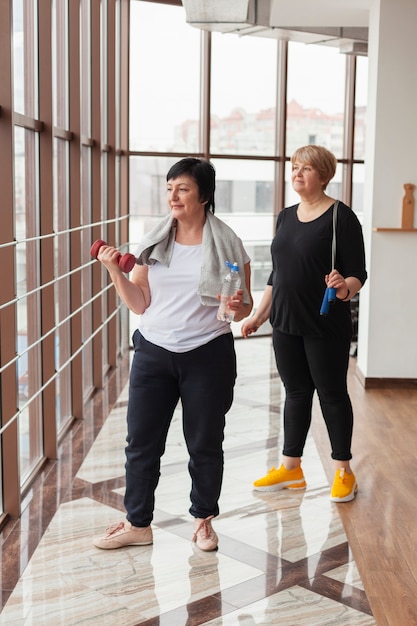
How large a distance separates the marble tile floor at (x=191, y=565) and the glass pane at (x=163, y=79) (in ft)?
12.7

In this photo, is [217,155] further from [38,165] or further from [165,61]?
[38,165]

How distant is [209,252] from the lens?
103 inches

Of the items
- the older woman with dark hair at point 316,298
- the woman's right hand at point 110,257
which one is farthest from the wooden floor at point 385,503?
the woman's right hand at point 110,257

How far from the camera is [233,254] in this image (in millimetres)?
2660

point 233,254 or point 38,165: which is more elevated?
point 38,165

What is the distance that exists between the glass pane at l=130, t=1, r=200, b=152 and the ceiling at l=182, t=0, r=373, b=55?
0.86 metres

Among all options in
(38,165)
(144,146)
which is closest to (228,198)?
(144,146)

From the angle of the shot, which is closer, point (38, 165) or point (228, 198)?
point (38, 165)

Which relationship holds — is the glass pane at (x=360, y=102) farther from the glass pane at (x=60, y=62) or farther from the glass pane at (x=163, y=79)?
the glass pane at (x=60, y=62)

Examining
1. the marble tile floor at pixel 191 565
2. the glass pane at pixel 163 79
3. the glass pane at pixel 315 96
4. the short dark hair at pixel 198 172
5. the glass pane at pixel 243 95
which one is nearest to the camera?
the marble tile floor at pixel 191 565

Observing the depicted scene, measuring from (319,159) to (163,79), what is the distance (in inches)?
164

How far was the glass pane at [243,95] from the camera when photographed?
7168mm

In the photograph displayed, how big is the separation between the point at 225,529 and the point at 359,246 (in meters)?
1.17

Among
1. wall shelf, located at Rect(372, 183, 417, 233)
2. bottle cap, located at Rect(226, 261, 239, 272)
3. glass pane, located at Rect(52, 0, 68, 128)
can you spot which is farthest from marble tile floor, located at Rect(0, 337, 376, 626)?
wall shelf, located at Rect(372, 183, 417, 233)
